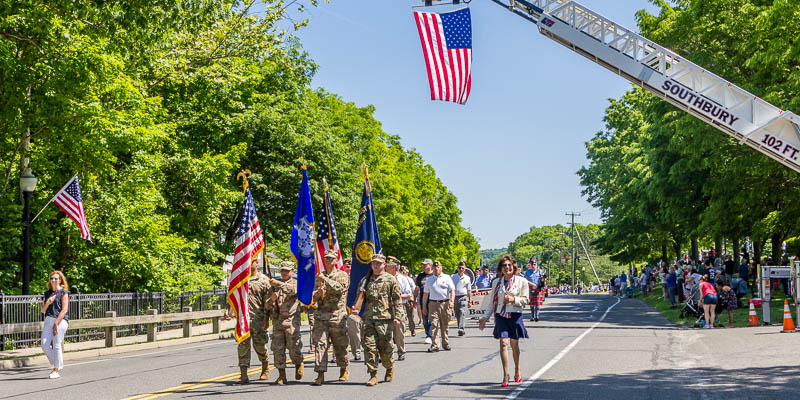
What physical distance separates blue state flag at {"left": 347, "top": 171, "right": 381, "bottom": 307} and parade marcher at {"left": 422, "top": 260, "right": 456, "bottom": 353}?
2385 millimetres

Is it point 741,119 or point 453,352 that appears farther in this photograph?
point 741,119

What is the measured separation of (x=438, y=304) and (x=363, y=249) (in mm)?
3196

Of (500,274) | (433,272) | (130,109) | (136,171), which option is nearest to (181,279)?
(136,171)

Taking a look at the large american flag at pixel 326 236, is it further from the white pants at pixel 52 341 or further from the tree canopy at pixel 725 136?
the tree canopy at pixel 725 136

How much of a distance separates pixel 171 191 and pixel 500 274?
977 inches

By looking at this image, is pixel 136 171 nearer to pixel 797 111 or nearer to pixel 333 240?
pixel 333 240

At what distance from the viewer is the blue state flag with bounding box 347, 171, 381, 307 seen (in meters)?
14.3

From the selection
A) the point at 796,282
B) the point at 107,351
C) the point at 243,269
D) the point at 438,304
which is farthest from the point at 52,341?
the point at 796,282

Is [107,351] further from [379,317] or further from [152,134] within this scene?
[379,317]

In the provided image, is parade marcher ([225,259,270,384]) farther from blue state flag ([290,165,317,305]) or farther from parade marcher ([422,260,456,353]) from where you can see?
parade marcher ([422,260,456,353])

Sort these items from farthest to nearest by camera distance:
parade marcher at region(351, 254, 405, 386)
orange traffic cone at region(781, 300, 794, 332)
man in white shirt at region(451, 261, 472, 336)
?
man in white shirt at region(451, 261, 472, 336) → orange traffic cone at region(781, 300, 794, 332) → parade marcher at region(351, 254, 405, 386)

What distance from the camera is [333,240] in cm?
1636

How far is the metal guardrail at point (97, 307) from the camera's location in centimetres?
1984

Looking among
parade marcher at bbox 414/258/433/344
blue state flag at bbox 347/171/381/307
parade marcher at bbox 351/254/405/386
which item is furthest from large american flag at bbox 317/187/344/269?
parade marcher at bbox 351/254/405/386
